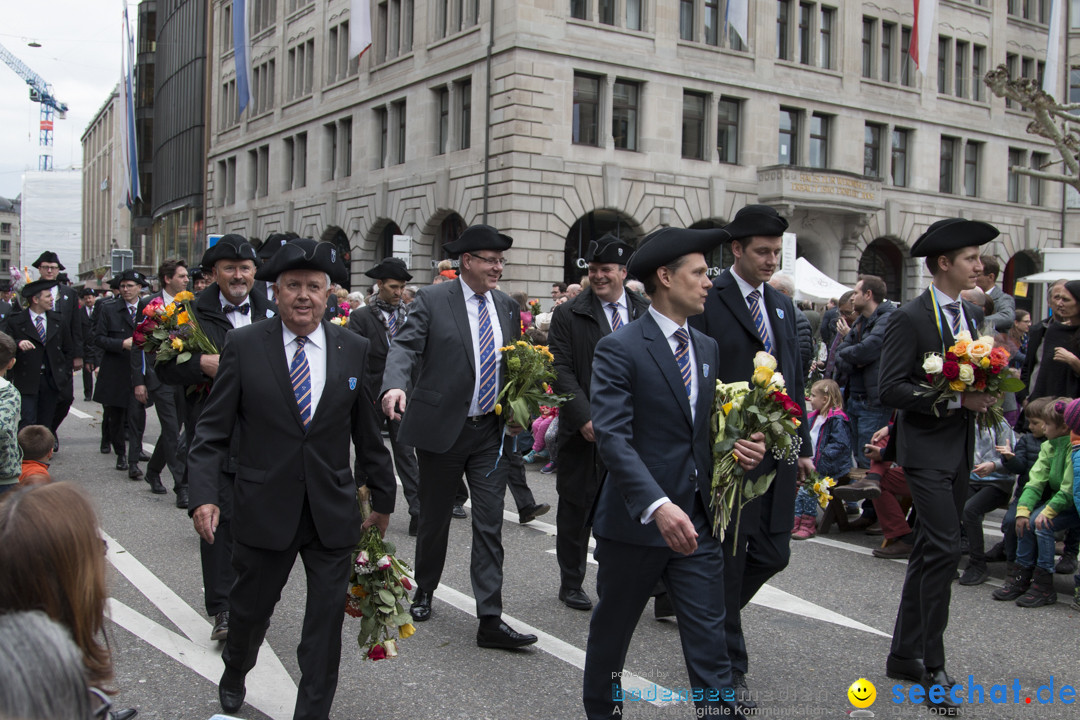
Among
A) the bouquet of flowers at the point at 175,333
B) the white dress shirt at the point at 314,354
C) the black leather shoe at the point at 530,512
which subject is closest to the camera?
the white dress shirt at the point at 314,354

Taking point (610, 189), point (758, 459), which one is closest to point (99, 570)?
point (758, 459)

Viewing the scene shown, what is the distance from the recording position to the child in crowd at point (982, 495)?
7023mm

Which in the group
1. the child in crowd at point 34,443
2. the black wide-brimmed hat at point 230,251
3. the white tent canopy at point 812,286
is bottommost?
the child in crowd at point 34,443

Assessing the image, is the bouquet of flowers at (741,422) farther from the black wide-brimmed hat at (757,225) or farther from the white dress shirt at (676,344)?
the black wide-brimmed hat at (757,225)

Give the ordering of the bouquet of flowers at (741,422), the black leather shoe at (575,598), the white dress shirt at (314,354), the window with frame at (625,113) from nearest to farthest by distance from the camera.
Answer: the bouquet of flowers at (741,422) < the white dress shirt at (314,354) < the black leather shoe at (575,598) < the window with frame at (625,113)

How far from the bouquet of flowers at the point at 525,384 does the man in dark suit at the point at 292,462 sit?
164 centimetres

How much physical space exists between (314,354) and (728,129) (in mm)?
30113

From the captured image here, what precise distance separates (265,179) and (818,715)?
44.5 m

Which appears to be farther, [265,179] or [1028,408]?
[265,179]

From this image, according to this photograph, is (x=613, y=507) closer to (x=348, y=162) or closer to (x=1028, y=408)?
(x=1028, y=408)

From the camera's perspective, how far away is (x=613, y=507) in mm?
3854

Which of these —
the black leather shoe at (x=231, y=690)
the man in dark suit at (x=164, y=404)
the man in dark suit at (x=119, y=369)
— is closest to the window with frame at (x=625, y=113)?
the man in dark suit at (x=119, y=369)

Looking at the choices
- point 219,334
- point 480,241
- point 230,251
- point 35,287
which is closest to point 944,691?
point 480,241

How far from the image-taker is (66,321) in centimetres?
1203
